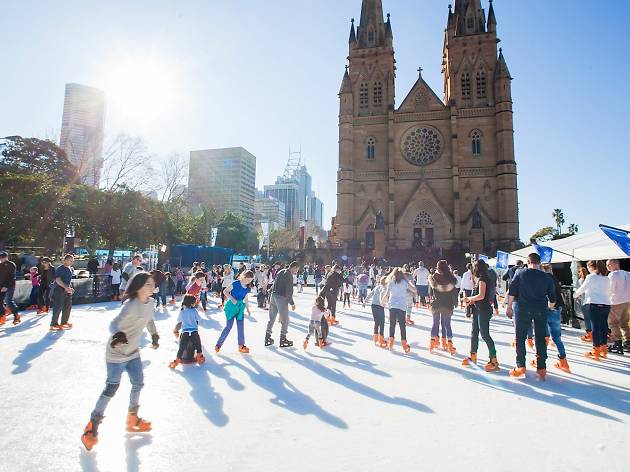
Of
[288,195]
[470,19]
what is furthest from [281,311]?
[288,195]

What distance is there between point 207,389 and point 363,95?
40.6 m

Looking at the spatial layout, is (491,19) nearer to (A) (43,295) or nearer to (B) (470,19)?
(B) (470,19)

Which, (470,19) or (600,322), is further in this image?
(470,19)

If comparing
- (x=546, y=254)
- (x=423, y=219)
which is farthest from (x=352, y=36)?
(x=546, y=254)

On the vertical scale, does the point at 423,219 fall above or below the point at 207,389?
above

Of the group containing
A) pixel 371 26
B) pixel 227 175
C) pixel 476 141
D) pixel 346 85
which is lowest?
pixel 476 141

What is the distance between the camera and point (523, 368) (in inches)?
207

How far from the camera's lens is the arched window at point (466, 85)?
38319 millimetres

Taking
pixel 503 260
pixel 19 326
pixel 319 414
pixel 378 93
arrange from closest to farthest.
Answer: pixel 319 414 < pixel 19 326 < pixel 503 260 < pixel 378 93

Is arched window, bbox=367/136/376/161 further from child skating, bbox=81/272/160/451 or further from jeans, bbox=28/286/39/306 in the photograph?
child skating, bbox=81/272/160/451

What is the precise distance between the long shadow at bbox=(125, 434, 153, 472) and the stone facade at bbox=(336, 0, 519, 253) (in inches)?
1339

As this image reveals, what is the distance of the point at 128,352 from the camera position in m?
3.40

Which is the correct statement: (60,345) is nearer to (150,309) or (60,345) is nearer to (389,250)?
(150,309)

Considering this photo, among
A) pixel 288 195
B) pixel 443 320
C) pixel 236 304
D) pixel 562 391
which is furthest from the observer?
pixel 288 195
